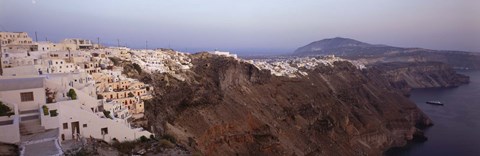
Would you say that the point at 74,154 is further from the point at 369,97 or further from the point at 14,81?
the point at 369,97

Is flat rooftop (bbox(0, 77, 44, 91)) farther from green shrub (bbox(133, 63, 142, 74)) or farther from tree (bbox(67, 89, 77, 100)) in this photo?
green shrub (bbox(133, 63, 142, 74))

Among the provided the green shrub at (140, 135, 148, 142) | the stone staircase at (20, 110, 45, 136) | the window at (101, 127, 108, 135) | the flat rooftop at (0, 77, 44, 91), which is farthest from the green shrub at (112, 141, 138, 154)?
the flat rooftop at (0, 77, 44, 91)

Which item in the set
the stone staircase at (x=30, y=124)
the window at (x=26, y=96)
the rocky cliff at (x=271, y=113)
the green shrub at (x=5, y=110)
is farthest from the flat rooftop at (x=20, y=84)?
the rocky cliff at (x=271, y=113)

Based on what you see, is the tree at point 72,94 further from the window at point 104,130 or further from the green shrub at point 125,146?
the green shrub at point 125,146

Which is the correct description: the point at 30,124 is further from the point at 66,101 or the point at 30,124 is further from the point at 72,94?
the point at 72,94

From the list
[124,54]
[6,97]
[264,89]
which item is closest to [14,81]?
[6,97]
